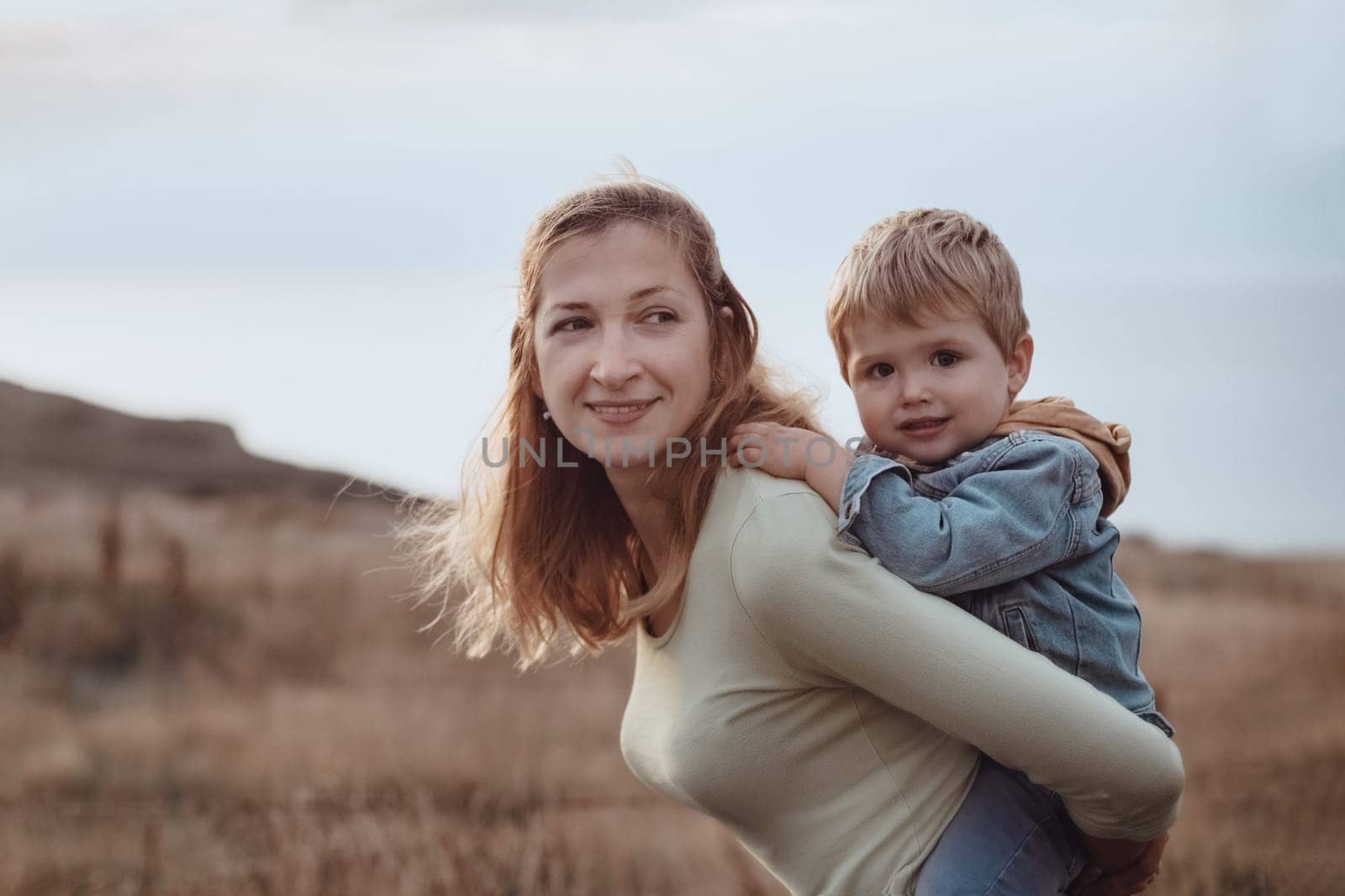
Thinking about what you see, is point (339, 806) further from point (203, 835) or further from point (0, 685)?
point (0, 685)

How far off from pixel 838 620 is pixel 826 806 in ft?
1.22

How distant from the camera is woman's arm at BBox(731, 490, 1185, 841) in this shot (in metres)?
1.65

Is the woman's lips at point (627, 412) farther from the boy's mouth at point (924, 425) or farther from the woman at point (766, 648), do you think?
the boy's mouth at point (924, 425)

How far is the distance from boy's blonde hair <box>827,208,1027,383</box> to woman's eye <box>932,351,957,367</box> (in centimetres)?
7

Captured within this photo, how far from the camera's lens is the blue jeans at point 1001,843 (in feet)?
5.86

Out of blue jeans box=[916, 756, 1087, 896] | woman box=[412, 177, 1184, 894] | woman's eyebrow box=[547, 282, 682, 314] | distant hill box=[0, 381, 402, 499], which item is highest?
woman's eyebrow box=[547, 282, 682, 314]

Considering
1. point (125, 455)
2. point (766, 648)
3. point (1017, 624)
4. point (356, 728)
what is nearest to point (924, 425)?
point (1017, 624)

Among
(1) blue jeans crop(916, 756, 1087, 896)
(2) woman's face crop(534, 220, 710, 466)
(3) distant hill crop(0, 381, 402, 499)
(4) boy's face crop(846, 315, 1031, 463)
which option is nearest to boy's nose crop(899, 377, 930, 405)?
(4) boy's face crop(846, 315, 1031, 463)

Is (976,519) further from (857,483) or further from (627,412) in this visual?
(627,412)

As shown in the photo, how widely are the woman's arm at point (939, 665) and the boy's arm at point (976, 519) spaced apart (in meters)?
0.04

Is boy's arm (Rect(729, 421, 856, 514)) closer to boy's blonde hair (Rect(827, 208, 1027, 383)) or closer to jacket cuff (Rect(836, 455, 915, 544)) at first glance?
jacket cuff (Rect(836, 455, 915, 544))

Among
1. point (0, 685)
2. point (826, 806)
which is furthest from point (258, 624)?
point (826, 806)

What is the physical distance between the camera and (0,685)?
889 cm

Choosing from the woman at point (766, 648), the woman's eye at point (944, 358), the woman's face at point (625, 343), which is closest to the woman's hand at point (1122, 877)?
the woman at point (766, 648)
